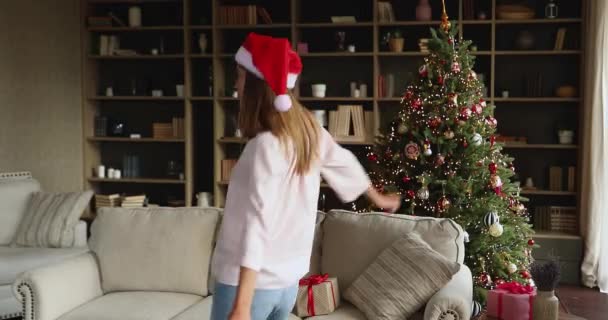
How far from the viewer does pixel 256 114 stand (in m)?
1.92

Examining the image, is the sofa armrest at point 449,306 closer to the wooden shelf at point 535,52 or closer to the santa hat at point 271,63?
the santa hat at point 271,63

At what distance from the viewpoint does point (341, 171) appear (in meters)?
2.12

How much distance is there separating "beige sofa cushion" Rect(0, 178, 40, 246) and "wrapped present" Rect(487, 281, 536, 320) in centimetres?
340

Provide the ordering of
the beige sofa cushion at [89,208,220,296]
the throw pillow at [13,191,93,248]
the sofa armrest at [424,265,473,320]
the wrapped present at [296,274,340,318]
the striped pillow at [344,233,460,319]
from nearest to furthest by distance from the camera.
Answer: the sofa armrest at [424,265,473,320] < the striped pillow at [344,233,460,319] < the wrapped present at [296,274,340,318] < the beige sofa cushion at [89,208,220,296] < the throw pillow at [13,191,93,248]

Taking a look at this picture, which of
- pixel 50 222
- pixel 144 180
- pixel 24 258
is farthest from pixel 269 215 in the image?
pixel 144 180

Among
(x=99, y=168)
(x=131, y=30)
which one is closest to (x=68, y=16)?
(x=131, y=30)

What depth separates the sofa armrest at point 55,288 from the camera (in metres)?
3.22

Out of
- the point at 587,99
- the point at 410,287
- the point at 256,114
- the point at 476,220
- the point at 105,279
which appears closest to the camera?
Answer: the point at 256,114

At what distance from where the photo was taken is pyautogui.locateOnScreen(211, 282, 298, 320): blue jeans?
193 cm

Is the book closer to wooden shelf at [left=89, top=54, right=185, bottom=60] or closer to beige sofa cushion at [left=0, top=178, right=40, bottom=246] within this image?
wooden shelf at [left=89, top=54, right=185, bottom=60]

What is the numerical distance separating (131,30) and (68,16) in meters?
0.55

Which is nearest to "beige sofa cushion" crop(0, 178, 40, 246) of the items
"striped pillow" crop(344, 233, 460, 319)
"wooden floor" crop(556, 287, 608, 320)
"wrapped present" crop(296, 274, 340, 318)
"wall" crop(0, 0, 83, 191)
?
"wall" crop(0, 0, 83, 191)

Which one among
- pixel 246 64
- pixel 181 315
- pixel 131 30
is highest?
pixel 131 30

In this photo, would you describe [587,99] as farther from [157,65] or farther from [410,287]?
[157,65]
